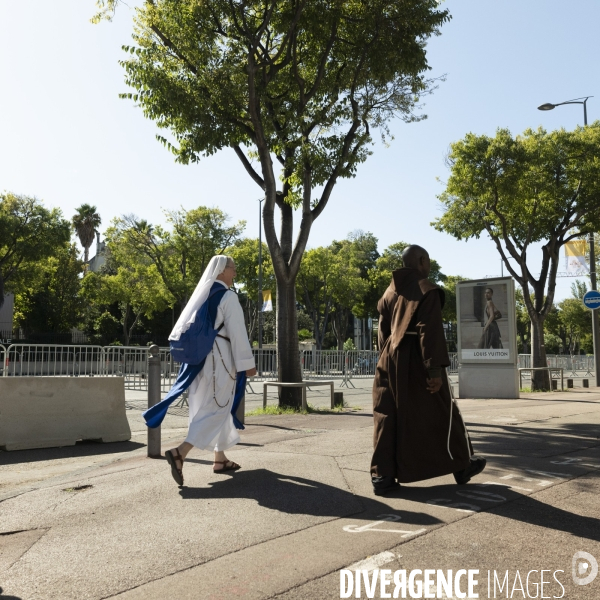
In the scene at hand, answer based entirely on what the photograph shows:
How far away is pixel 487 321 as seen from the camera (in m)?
16.2

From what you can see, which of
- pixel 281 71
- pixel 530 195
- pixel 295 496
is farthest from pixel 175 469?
pixel 530 195

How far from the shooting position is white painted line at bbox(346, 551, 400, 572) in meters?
3.21

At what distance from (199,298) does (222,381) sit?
733 millimetres

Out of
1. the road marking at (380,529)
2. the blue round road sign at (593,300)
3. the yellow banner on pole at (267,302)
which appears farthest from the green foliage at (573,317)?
the road marking at (380,529)

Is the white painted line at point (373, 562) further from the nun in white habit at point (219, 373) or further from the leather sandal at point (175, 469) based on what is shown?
the nun in white habit at point (219, 373)

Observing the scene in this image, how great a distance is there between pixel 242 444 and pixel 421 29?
819 centimetres

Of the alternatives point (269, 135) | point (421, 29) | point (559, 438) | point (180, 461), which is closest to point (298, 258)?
point (269, 135)

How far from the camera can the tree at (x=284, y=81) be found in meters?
11.1

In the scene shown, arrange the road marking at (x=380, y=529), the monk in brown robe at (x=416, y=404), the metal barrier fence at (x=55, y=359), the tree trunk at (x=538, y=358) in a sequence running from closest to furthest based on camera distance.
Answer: the road marking at (x=380, y=529) < the monk in brown robe at (x=416, y=404) < the metal barrier fence at (x=55, y=359) < the tree trunk at (x=538, y=358)

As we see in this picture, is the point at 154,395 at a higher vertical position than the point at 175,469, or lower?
higher

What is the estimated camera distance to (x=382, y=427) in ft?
15.9

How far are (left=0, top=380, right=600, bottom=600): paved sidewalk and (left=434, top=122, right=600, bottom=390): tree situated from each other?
1324 cm

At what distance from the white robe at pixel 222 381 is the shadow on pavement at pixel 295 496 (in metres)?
0.41

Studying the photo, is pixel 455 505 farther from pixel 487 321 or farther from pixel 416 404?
pixel 487 321
